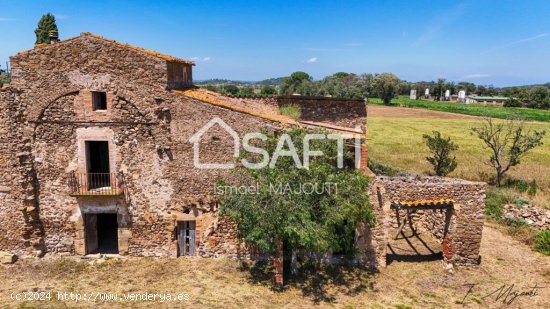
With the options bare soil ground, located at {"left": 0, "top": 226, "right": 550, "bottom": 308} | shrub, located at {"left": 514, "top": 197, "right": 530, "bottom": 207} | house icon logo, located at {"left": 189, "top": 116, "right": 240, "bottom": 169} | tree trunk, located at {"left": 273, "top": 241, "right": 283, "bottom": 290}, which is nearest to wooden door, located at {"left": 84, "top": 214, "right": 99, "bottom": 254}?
bare soil ground, located at {"left": 0, "top": 226, "right": 550, "bottom": 308}

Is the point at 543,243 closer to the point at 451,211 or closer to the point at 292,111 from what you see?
the point at 451,211

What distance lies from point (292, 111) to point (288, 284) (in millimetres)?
9951

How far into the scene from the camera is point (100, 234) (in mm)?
18203

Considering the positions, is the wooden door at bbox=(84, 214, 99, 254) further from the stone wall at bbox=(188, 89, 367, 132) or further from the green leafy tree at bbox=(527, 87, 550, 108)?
the green leafy tree at bbox=(527, 87, 550, 108)

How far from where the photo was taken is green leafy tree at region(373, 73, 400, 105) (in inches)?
3575

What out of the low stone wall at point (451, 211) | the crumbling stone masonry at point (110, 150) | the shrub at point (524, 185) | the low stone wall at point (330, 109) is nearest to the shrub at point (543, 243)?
the low stone wall at point (451, 211)

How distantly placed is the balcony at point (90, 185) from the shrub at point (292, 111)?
9.42 metres

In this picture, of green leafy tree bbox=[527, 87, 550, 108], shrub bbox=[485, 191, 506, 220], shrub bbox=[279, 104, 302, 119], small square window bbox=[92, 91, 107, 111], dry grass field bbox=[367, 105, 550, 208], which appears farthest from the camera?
green leafy tree bbox=[527, 87, 550, 108]

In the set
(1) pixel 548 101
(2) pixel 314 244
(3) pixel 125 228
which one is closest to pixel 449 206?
(2) pixel 314 244

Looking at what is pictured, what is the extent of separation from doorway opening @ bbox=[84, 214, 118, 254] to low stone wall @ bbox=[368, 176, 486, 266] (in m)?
11.0

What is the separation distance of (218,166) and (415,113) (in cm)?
6881

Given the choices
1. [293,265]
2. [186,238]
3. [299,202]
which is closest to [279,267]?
[293,265]

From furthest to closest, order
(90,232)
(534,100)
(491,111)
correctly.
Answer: (534,100) < (491,111) < (90,232)

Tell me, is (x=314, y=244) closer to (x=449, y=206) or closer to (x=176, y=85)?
(x=449, y=206)
